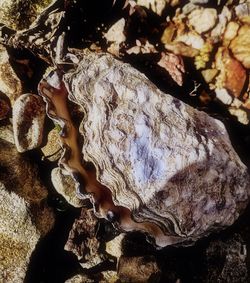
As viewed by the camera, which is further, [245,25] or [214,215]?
[245,25]

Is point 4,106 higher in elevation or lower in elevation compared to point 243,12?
lower

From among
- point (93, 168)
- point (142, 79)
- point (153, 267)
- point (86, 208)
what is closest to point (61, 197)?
point (86, 208)

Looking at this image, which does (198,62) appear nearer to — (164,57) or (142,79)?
(164,57)

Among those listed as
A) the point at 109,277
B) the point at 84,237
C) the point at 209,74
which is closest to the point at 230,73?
the point at 209,74

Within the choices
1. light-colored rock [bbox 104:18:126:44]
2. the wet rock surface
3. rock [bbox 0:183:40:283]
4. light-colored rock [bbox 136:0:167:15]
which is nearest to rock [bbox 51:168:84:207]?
the wet rock surface

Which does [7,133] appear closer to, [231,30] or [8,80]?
[8,80]

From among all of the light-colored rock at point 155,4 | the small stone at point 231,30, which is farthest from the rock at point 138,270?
the light-colored rock at point 155,4

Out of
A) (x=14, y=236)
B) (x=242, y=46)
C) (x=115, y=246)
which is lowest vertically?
(x=115, y=246)
